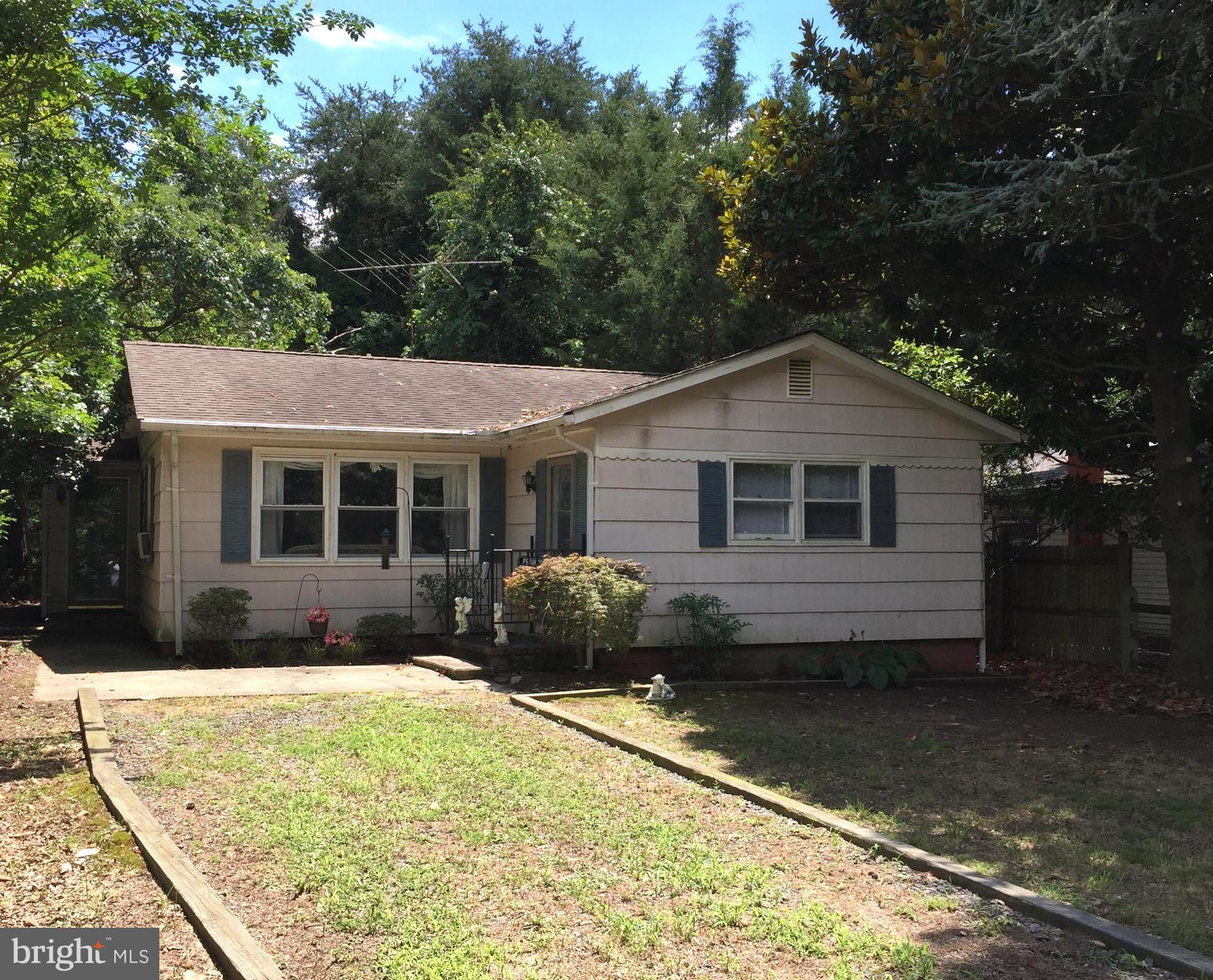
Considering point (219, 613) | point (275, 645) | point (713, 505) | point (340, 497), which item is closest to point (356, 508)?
point (340, 497)

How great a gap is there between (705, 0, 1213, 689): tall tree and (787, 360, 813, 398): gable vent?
0.73 m

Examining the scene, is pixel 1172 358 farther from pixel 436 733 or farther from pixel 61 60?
pixel 61 60

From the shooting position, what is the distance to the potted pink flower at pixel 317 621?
41.5 ft

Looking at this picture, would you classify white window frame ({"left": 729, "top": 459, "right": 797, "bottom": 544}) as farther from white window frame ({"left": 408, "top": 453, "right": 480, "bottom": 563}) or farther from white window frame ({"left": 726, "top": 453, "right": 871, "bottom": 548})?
white window frame ({"left": 408, "top": 453, "right": 480, "bottom": 563})

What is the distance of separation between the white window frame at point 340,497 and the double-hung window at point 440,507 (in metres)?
0.06

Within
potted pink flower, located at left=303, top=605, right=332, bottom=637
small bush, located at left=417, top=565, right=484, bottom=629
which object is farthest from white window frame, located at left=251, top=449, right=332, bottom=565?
small bush, located at left=417, top=565, right=484, bottom=629

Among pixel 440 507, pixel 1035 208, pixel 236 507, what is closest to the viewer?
pixel 1035 208

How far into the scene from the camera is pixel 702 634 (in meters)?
11.1

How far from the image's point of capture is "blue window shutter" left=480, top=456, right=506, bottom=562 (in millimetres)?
13758

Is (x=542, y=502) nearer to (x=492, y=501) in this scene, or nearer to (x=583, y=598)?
(x=492, y=501)

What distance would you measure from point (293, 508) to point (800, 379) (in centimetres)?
631

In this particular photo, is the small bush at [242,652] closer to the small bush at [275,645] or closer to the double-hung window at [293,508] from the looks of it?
the small bush at [275,645]

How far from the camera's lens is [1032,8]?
8.63 m

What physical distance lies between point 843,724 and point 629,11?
52.7 feet
